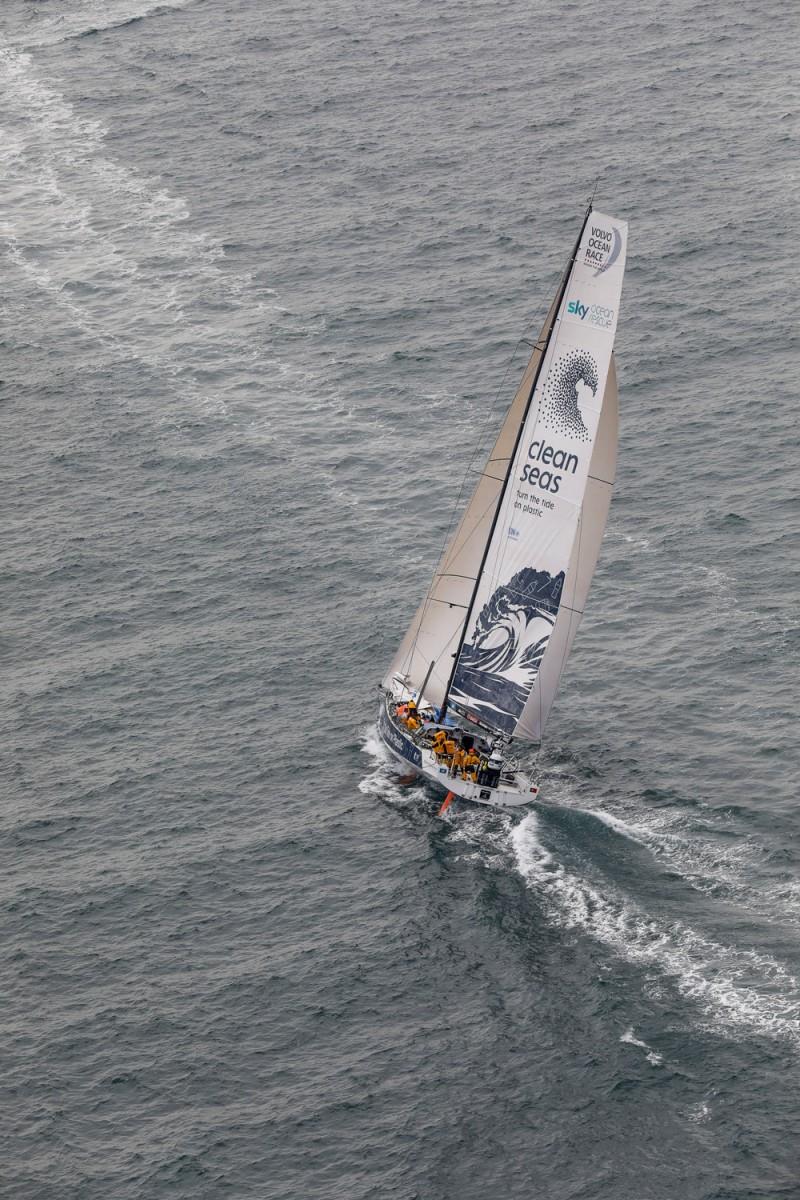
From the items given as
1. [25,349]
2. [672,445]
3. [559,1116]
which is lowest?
[559,1116]

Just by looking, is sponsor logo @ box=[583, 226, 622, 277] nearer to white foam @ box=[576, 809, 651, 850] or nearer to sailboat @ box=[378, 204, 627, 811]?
sailboat @ box=[378, 204, 627, 811]

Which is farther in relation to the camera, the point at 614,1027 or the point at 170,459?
the point at 170,459

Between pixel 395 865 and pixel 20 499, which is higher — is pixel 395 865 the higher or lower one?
the lower one

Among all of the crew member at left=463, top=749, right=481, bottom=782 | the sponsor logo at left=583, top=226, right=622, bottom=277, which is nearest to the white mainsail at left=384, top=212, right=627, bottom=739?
the sponsor logo at left=583, top=226, right=622, bottom=277

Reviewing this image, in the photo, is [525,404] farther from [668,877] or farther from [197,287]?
[197,287]

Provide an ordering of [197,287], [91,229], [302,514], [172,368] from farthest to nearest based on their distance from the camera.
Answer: [91,229] → [197,287] → [172,368] → [302,514]

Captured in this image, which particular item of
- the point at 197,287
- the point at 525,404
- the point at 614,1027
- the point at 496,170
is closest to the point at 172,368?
the point at 197,287
